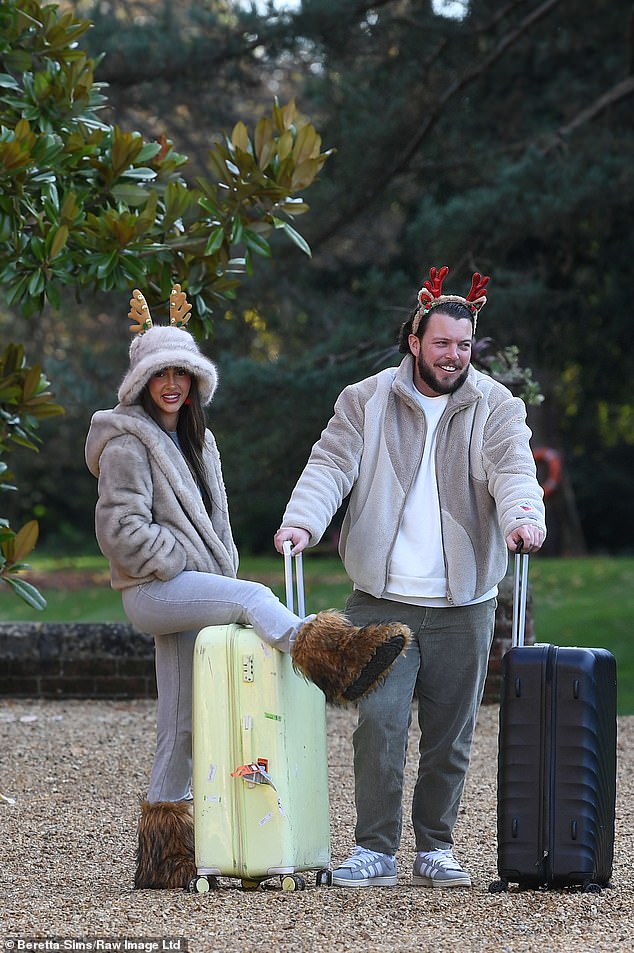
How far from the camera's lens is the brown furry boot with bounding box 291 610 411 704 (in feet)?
12.5

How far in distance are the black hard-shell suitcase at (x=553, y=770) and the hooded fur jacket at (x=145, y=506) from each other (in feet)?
3.31

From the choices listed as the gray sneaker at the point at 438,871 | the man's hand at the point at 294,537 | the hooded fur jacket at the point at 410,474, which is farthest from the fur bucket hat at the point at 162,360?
the gray sneaker at the point at 438,871

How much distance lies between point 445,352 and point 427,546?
0.61 metres

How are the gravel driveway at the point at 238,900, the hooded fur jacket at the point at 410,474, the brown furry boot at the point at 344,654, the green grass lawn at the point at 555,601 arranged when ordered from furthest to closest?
the green grass lawn at the point at 555,601 < the hooded fur jacket at the point at 410,474 < the brown furry boot at the point at 344,654 < the gravel driveway at the point at 238,900

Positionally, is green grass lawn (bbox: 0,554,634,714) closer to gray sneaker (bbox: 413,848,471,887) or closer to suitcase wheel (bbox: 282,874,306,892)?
gray sneaker (bbox: 413,848,471,887)

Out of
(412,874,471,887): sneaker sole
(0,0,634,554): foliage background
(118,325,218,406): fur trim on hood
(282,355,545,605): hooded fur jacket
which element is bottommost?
(412,874,471,887): sneaker sole

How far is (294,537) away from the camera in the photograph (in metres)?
4.02

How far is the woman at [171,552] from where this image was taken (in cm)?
399

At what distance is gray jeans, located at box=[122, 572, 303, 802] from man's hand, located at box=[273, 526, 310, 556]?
142mm

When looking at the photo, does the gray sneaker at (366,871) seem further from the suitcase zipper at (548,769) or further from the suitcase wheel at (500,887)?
the suitcase zipper at (548,769)

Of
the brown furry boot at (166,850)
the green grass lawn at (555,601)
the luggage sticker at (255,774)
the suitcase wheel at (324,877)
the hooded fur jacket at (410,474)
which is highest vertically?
the hooded fur jacket at (410,474)

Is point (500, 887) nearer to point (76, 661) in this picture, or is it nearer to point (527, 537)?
point (527, 537)

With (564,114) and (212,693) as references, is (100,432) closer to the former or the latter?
(212,693)

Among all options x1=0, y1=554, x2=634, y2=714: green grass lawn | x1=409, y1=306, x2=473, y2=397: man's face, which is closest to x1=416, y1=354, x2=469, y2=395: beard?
x1=409, y1=306, x2=473, y2=397: man's face
